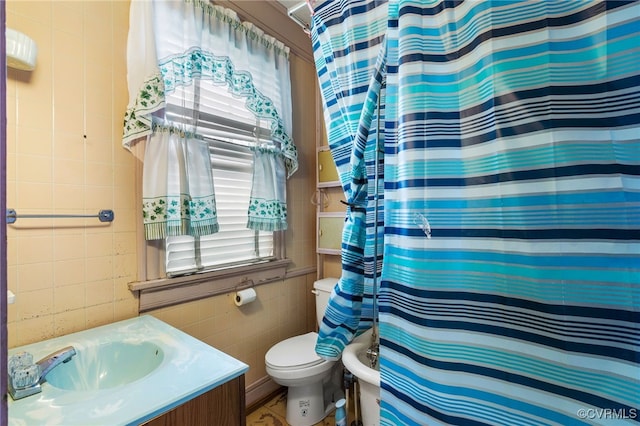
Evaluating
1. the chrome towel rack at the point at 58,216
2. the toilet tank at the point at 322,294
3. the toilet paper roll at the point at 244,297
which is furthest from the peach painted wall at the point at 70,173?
the toilet tank at the point at 322,294

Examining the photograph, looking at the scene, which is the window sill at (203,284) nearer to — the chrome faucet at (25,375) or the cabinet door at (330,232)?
the cabinet door at (330,232)

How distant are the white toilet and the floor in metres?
0.05

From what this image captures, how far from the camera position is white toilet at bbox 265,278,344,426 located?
1.50 metres

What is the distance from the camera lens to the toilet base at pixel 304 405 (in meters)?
1.60

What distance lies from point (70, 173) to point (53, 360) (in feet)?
2.33

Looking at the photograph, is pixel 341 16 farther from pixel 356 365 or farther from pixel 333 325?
pixel 356 365

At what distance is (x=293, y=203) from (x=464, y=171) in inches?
61.1

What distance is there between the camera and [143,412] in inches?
27.1

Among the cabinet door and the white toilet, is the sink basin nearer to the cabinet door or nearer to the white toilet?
the white toilet

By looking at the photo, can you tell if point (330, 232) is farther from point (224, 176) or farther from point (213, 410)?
point (213, 410)

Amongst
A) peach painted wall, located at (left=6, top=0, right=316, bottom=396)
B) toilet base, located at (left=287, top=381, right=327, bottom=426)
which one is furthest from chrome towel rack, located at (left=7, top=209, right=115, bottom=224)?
toilet base, located at (left=287, top=381, right=327, bottom=426)

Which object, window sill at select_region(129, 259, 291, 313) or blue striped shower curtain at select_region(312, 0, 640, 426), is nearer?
blue striped shower curtain at select_region(312, 0, 640, 426)

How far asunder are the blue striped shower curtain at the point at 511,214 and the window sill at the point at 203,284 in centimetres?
114

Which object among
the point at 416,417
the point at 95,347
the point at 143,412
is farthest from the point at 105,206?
the point at 416,417
